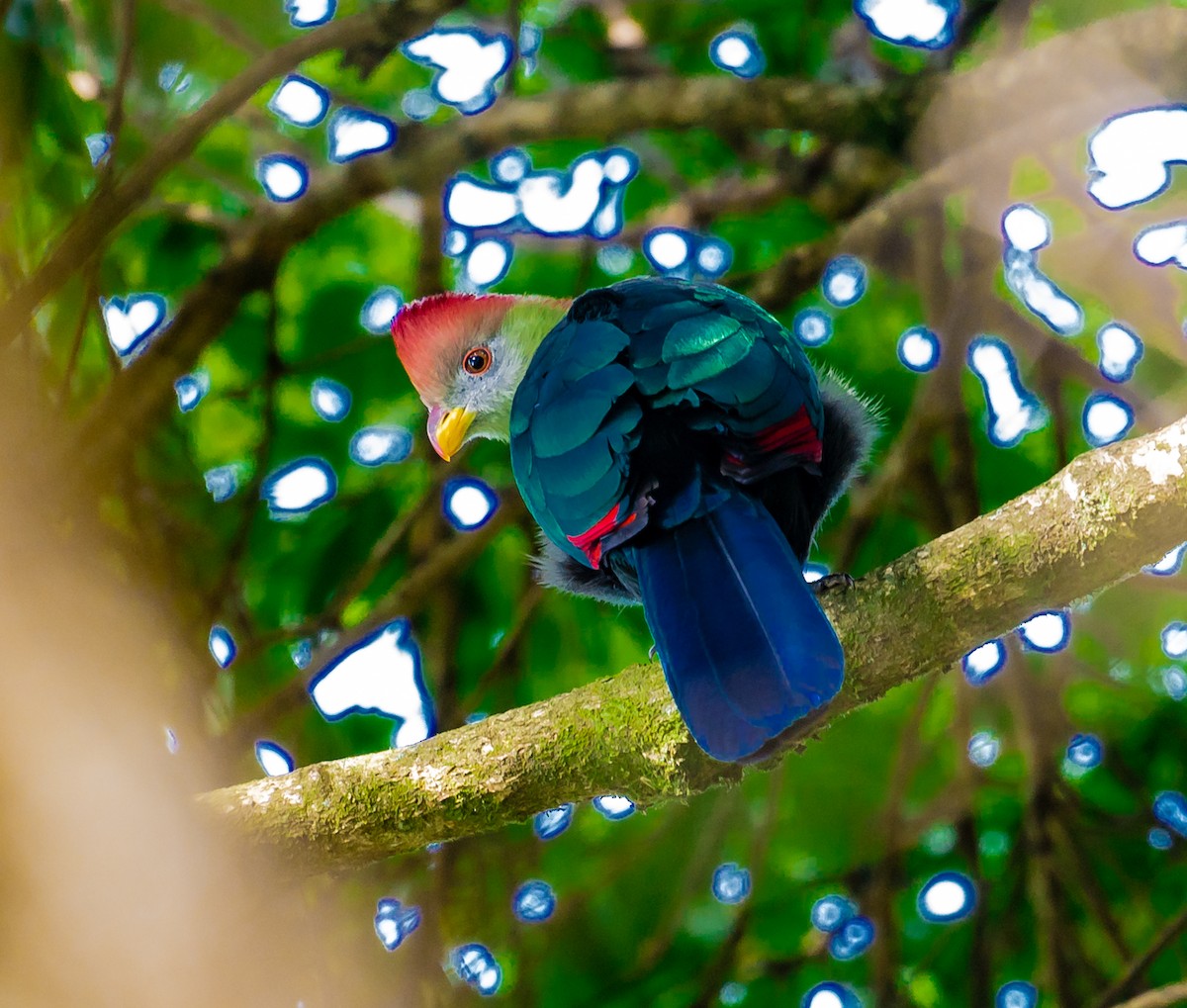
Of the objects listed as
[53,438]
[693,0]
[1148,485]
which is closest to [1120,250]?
[693,0]

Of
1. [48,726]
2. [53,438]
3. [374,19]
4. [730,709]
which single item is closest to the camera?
[48,726]

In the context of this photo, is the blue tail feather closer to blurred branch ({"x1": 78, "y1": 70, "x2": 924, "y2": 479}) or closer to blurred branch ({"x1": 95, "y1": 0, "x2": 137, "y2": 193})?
blurred branch ({"x1": 78, "y1": 70, "x2": 924, "y2": 479})

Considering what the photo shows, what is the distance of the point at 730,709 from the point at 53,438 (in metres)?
1.92

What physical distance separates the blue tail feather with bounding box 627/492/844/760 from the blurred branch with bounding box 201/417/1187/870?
0.23m

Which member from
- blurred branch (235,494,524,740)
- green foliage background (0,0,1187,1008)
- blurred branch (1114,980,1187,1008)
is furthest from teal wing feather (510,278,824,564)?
blurred branch (1114,980,1187,1008)

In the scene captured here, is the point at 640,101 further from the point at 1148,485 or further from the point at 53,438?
the point at 1148,485

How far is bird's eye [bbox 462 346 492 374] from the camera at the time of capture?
10.0 feet

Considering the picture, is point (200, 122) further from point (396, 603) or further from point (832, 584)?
point (832, 584)

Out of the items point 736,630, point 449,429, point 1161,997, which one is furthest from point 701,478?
point 1161,997

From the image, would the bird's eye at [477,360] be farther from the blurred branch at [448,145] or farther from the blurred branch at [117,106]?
the blurred branch at [117,106]

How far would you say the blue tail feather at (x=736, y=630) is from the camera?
183 centimetres

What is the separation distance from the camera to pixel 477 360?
10.1 feet

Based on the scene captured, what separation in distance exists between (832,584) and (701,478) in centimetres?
31

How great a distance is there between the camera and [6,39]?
3.41m
